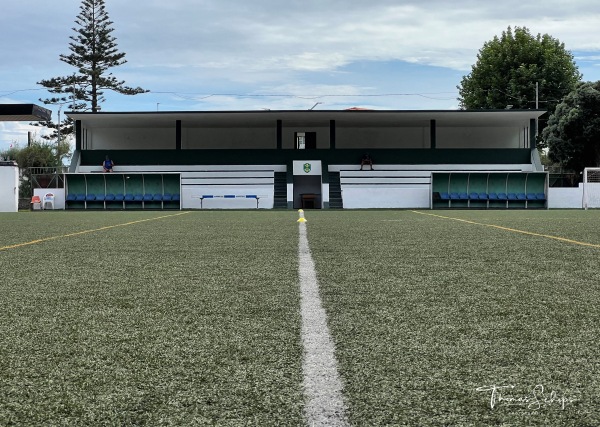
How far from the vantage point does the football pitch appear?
6.32 ft

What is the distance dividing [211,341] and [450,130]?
3752 centimetres

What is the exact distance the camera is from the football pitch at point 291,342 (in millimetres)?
1928

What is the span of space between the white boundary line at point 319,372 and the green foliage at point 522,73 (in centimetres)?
4753

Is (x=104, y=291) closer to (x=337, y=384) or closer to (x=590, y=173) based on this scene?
(x=337, y=384)

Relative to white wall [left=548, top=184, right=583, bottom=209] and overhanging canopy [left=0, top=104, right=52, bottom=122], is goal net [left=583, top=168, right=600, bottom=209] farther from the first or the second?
overhanging canopy [left=0, top=104, right=52, bottom=122]

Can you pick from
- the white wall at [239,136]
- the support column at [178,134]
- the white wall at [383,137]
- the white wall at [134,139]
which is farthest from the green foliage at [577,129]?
the white wall at [134,139]

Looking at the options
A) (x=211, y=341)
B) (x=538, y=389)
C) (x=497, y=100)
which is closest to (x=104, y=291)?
(x=211, y=341)

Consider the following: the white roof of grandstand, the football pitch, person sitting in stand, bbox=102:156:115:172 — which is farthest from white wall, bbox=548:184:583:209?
the football pitch

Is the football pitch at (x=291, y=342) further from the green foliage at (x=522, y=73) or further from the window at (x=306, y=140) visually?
the green foliage at (x=522, y=73)

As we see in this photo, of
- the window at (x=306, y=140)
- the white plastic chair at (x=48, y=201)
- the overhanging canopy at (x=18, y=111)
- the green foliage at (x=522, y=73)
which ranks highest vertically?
the green foliage at (x=522, y=73)

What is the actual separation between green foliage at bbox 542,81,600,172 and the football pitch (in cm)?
4139

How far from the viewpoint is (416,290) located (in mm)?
4211

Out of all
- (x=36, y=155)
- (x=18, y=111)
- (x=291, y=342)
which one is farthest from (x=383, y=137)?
(x=291, y=342)

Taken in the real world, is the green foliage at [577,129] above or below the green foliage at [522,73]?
below
